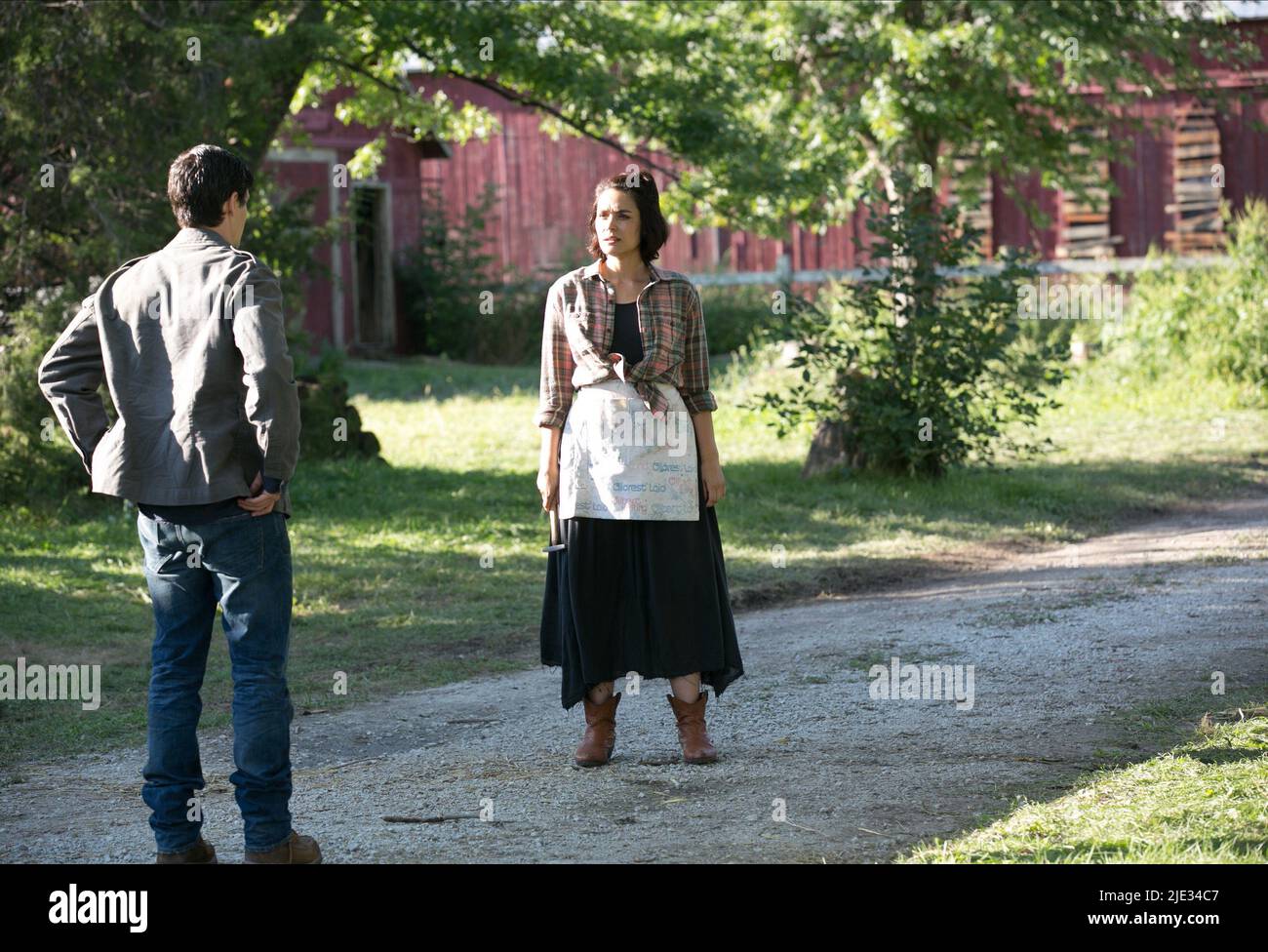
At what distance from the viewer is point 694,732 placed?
5.32 meters

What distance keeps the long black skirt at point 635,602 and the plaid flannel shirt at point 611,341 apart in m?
0.42

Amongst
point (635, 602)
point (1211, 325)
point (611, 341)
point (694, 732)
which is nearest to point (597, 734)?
point (694, 732)

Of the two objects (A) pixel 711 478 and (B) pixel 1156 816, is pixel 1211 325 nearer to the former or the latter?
(A) pixel 711 478

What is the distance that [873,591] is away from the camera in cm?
880

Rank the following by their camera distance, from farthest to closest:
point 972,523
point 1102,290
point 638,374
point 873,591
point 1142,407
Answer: point 1102,290, point 1142,407, point 972,523, point 873,591, point 638,374

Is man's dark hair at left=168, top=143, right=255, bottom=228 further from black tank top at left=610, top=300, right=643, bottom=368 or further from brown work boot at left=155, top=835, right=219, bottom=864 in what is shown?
brown work boot at left=155, top=835, right=219, bottom=864

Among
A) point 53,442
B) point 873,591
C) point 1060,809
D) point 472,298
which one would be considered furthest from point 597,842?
point 472,298

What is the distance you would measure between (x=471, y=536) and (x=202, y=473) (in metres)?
6.16

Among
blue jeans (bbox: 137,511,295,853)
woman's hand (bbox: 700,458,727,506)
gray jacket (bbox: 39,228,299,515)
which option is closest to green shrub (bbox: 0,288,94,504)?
woman's hand (bbox: 700,458,727,506)

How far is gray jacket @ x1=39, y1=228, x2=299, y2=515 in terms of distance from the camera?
159 inches

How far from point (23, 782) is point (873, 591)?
16.0 ft

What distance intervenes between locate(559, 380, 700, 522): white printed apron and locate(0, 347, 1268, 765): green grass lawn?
6.48ft

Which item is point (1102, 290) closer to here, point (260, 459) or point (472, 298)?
point (472, 298)
